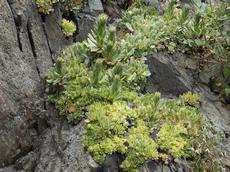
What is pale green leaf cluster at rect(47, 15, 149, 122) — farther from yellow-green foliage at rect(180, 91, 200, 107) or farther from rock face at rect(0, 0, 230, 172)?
yellow-green foliage at rect(180, 91, 200, 107)

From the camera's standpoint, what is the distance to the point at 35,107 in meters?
6.80

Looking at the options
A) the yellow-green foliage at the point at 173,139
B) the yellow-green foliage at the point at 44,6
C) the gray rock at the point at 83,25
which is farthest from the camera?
the gray rock at the point at 83,25

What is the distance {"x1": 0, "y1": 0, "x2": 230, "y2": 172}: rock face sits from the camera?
6.25 meters

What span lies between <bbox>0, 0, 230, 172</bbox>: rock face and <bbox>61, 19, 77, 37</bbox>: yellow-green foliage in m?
0.11

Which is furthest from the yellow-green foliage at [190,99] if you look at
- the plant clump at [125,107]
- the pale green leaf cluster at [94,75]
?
the pale green leaf cluster at [94,75]

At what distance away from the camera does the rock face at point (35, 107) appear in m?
6.25

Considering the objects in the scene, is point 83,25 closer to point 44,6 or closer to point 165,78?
point 44,6

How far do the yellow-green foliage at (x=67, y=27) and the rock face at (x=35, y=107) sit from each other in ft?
0.35

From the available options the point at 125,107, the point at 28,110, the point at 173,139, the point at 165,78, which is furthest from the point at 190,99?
→ the point at 28,110

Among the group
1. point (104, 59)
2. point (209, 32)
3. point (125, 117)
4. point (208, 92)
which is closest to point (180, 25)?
point (209, 32)

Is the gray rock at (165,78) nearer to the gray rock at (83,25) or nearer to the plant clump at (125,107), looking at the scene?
the plant clump at (125,107)

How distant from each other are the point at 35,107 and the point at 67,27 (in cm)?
193

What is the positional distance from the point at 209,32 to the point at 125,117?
3310mm

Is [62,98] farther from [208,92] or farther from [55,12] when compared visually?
[208,92]
